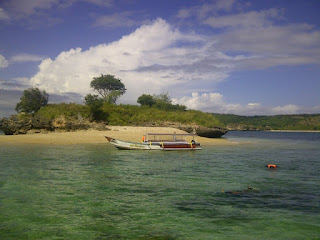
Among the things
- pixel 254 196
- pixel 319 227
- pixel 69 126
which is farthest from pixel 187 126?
pixel 319 227

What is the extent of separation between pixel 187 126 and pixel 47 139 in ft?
99.3

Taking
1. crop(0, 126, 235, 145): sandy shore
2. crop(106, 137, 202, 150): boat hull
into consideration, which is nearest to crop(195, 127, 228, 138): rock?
crop(0, 126, 235, 145): sandy shore

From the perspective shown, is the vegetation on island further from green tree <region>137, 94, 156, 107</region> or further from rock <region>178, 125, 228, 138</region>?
green tree <region>137, 94, 156, 107</region>

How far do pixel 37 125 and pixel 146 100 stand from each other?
44883 millimetres

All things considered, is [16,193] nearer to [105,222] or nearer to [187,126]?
[105,222]

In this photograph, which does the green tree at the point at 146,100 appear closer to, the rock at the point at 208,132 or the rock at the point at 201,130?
the rock at the point at 201,130

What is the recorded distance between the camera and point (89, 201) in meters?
12.6

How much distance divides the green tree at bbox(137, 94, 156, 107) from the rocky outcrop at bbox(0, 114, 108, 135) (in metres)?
38.3

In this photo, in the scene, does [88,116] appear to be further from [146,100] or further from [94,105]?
[146,100]

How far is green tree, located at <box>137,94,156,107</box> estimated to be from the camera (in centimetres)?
9037

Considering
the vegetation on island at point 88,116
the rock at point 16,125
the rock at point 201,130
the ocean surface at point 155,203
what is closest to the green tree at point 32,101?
the vegetation on island at point 88,116

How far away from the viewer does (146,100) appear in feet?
299

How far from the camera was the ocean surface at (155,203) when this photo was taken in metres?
9.28

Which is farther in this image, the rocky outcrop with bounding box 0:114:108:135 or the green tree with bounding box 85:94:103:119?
the green tree with bounding box 85:94:103:119
